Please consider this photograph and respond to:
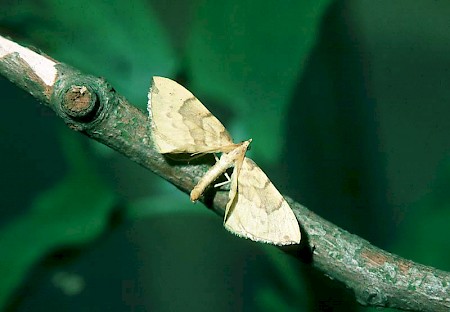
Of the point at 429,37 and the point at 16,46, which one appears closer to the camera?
the point at 16,46

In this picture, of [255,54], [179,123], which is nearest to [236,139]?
[255,54]

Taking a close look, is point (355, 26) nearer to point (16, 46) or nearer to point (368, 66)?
point (368, 66)

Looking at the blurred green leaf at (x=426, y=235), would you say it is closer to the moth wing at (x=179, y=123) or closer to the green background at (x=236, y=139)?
the green background at (x=236, y=139)

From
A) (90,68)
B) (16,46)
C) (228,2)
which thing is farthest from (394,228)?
(16,46)

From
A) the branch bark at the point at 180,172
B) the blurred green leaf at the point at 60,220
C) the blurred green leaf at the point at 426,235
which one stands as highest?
the blurred green leaf at the point at 426,235

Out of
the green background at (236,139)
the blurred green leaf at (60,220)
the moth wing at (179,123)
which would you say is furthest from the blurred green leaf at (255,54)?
the moth wing at (179,123)

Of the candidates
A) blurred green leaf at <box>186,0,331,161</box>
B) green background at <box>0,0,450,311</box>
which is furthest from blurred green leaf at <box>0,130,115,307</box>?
blurred green leaf at <box>186,0,331,161</box>

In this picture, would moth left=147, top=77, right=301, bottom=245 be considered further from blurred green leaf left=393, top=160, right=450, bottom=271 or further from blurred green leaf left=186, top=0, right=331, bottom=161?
blurred green leaf left=393, top=160, right=450, bottom=271
